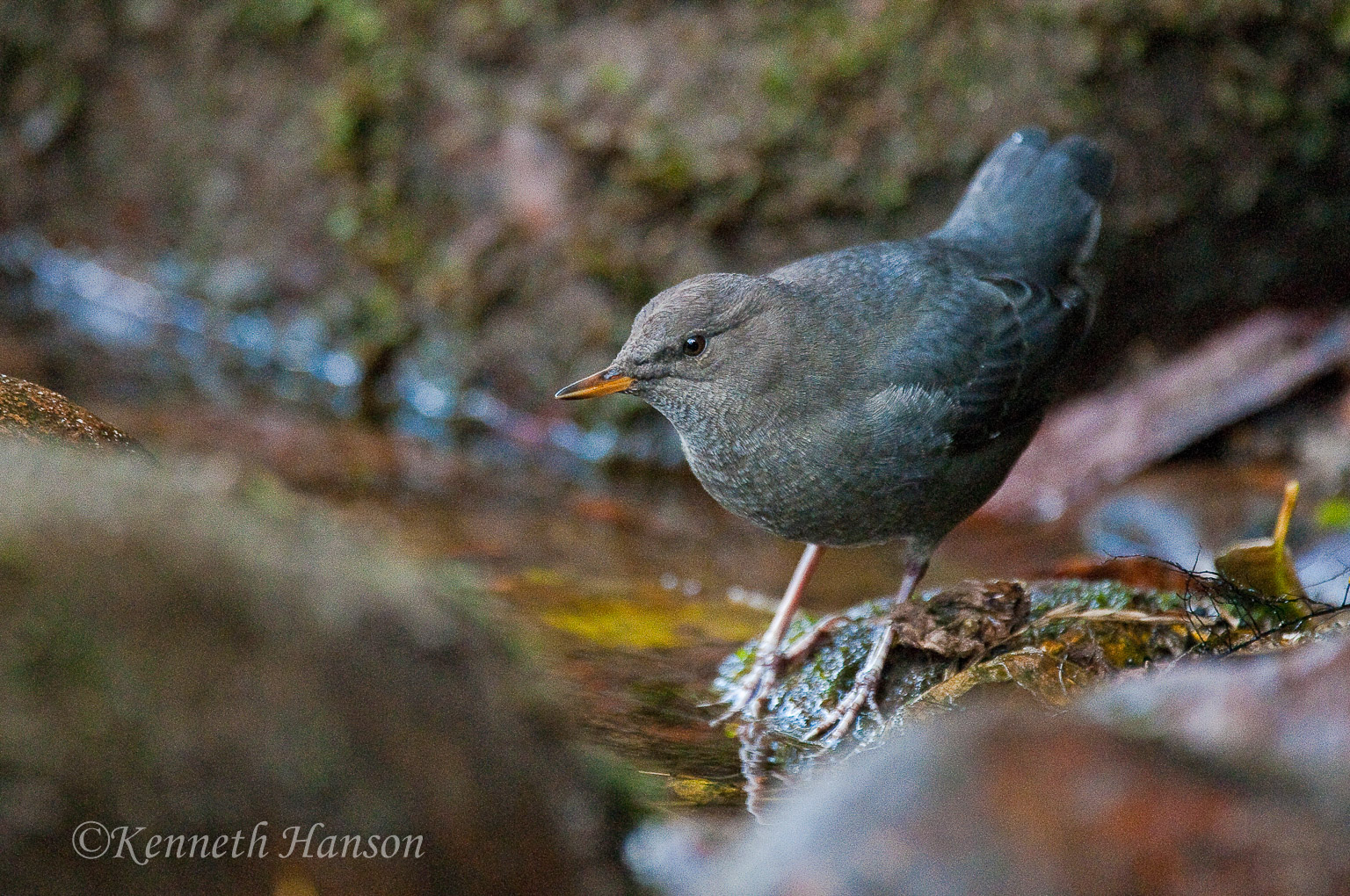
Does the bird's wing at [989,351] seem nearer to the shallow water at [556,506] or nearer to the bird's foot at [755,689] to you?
the bird's foot at [755,689]

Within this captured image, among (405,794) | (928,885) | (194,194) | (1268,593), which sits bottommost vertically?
(928,885)

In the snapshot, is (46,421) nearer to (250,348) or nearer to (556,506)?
(556,506)

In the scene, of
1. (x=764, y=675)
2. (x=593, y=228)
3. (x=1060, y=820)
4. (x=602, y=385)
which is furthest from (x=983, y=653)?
(x=593, y=228)

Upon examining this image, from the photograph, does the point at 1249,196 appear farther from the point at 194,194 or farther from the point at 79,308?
the point at 79,308

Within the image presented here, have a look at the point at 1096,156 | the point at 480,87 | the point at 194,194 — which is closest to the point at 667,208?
the point at 480,87

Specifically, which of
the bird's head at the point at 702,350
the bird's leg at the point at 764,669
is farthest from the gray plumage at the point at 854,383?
the bird's leg at the point at 764,669

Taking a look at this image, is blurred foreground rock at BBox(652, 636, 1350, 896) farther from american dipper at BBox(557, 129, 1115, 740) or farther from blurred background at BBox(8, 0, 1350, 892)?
blurred background at BBox(8, 0, 1350, 892)

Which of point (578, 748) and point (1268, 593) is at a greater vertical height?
point (1268, 593)
